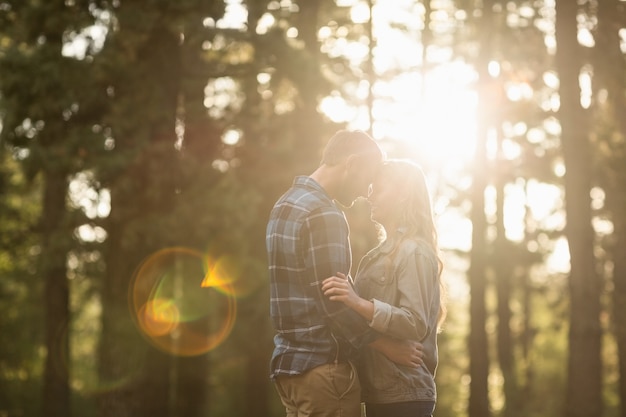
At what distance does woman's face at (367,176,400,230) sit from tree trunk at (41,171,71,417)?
12650 mm

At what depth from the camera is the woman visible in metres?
4.45

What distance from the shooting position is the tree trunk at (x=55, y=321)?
56.1ft

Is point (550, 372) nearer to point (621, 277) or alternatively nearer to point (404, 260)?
point (621, 277)

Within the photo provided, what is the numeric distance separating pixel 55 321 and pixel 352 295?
14856 mm

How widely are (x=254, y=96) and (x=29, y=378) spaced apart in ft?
52.3

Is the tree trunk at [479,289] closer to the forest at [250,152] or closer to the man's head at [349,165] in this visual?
the forest at [250,152]

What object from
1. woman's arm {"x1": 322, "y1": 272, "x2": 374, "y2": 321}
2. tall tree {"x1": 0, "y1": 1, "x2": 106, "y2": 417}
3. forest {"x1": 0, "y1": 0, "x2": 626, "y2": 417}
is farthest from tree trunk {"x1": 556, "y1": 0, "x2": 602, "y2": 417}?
woman's arm {"x1": 322, "y1": 272, "x2": 374, "y2": 321}

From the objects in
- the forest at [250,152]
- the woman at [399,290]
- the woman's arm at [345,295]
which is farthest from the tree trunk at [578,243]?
the woman's arm at [345,295]

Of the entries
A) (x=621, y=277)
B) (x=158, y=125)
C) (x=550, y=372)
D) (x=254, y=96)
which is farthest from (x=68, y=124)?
(x=550, y=372)

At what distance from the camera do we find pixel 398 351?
15.1 ft

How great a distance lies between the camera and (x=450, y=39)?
63.5 feet

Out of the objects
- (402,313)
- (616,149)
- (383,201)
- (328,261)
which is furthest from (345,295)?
(616,149)

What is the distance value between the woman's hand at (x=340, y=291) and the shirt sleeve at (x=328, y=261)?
0.12 feet

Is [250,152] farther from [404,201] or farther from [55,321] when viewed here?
[404,201]
